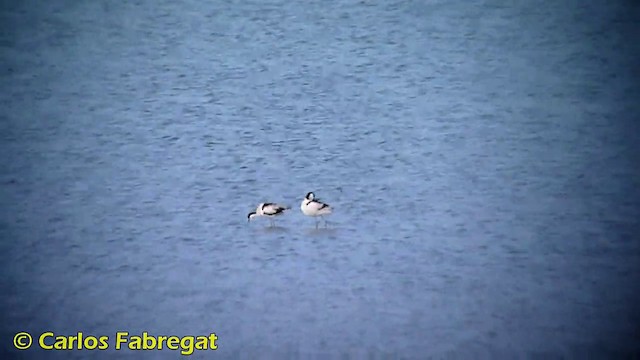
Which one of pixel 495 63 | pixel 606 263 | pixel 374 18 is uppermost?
pixel 374 18

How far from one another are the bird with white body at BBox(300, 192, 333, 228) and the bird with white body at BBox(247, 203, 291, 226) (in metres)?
0.06

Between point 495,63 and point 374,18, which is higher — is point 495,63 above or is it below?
below

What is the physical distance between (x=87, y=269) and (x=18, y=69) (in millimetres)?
661

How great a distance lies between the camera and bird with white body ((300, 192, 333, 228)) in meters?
1.77

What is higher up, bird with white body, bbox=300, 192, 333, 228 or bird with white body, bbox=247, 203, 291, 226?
bird with white body, bbox=247, 203, 291, 226

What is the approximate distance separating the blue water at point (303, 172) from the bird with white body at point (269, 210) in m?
0.02

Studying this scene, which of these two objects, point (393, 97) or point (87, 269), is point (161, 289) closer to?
point (87, 269)

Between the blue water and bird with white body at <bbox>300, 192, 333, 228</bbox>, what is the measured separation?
2 centimetres

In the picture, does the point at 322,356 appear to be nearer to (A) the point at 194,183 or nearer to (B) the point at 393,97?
(A) the point at 194,183

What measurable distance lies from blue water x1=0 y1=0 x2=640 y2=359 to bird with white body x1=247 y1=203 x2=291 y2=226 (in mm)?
21

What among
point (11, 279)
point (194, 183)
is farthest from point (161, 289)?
point (11, 279)

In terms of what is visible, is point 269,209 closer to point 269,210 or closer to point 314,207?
point 269,210

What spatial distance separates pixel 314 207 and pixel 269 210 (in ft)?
0.46

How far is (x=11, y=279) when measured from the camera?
70.5 inches
